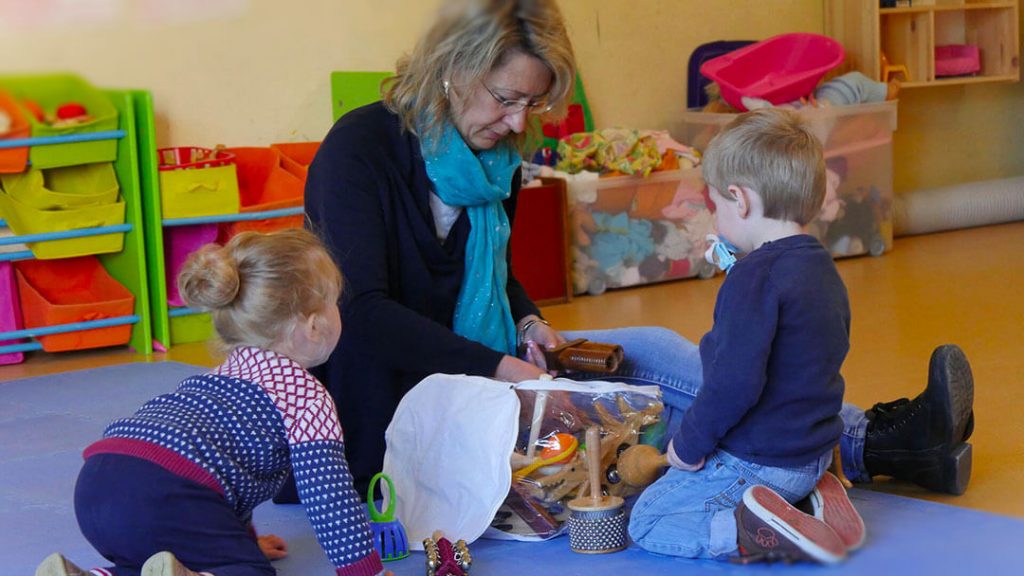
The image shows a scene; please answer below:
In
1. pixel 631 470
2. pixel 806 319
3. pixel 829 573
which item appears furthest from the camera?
pixel 631 470

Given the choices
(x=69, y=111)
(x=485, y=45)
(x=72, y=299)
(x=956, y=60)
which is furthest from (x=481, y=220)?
(x=956, y=60)

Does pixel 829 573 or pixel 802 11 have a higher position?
pixel 802 11

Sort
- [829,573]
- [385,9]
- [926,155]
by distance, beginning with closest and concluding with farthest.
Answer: [829,573] → [385,9] → [926,155]

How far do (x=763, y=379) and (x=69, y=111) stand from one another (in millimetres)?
2603

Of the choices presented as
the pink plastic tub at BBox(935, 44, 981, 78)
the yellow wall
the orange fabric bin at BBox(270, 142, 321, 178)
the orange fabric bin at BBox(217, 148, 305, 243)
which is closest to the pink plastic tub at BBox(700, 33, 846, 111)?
the yellow wall

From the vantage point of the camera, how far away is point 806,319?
1618mm

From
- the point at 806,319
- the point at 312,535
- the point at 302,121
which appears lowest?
the point at 312,535

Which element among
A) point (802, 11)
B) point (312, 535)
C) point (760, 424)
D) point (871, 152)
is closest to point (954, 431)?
point (760, 424)

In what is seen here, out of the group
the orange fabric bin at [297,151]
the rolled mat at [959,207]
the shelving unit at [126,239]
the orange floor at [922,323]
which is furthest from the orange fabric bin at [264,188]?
the rolled mat at [959,207]

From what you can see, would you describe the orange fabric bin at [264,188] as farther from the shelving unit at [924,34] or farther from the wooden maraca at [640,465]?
the shelving unit at [924,34]

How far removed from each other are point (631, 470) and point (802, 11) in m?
3.70

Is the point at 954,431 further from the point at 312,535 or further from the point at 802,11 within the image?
the point at 802,11

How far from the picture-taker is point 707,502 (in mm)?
1691

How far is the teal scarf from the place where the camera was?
6.51 feet
